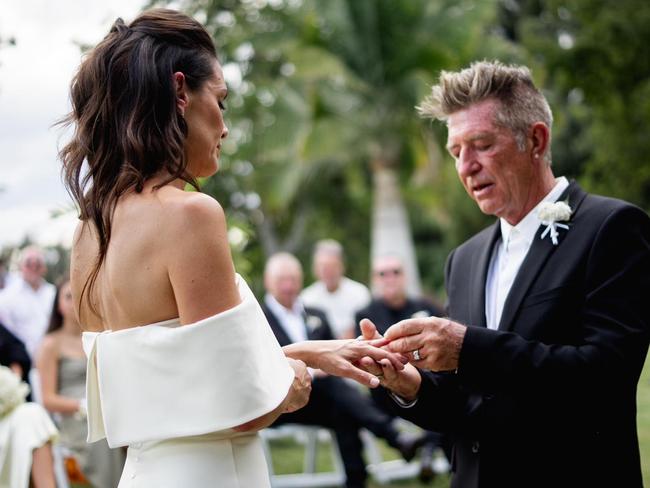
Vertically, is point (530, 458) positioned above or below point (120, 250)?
below

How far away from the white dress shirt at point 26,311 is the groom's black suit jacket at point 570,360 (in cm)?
754

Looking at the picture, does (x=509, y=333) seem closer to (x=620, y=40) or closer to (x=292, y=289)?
(x=292, y=289)

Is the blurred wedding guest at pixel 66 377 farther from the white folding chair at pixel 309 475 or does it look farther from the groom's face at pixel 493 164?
the groom's face at pixel 493 164

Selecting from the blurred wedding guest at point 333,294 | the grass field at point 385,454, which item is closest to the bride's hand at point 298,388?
the grass field at point 385,454

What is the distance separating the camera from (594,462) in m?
3.05

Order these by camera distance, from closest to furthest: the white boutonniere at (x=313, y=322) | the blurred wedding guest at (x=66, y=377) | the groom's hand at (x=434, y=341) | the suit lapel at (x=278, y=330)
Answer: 1. the groom's hand at (x=434, y=341)
2. the blurred wedding guest at (x=66, y=377)
3. the suit lapel at (x=278, y=330)
4. the white boutonniere at (x=313, y=322)

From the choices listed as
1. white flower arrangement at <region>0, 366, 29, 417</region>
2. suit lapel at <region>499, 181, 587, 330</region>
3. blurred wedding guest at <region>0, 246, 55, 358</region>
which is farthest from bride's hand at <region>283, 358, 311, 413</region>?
blurred wedding guest at <region>0, 246, 55, 358</region>

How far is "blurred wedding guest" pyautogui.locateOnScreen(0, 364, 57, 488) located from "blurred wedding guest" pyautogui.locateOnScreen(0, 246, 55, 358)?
2989mm

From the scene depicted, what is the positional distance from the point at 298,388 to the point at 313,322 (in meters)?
6.42

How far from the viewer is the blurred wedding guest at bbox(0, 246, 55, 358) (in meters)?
9.94

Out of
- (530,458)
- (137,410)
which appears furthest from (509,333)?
(137,410)

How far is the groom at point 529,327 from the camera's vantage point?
3010 mm

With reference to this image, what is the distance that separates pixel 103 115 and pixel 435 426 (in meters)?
1.69

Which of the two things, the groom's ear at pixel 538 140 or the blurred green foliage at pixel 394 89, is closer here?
the groom's ear at pixel 538 140
